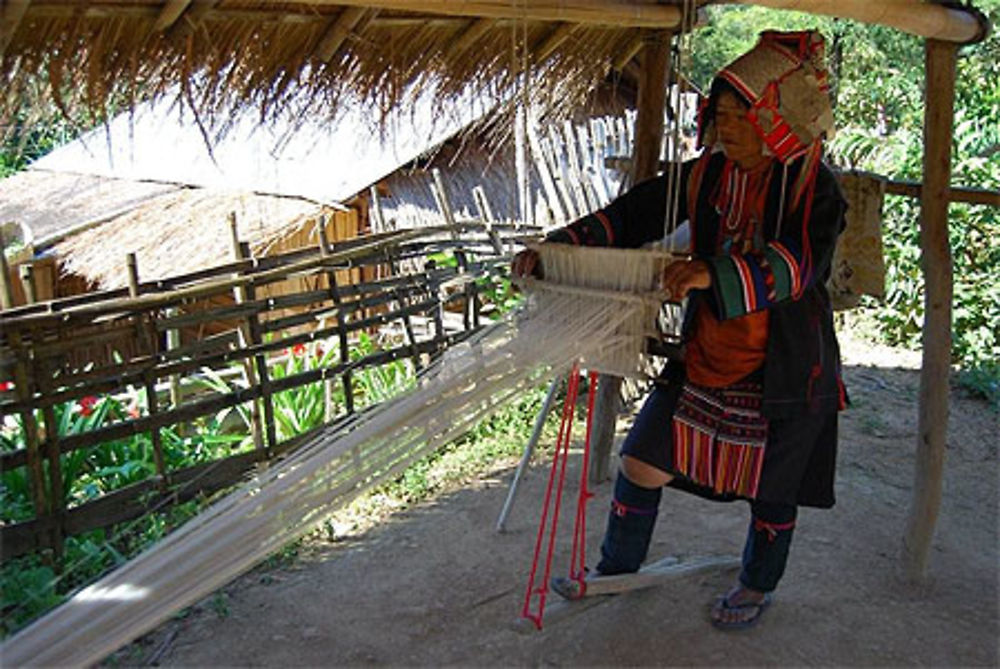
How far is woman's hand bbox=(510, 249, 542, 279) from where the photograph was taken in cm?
223

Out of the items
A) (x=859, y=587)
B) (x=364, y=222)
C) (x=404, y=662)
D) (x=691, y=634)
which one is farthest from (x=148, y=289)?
(x=364, y=222)

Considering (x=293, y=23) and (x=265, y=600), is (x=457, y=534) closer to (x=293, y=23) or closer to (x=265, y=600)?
(x=265, y=600)

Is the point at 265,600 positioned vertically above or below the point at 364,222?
below

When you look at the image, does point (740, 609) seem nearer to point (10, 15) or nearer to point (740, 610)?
point (740, 610)

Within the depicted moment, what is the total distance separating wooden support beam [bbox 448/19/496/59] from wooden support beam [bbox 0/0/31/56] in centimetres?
121

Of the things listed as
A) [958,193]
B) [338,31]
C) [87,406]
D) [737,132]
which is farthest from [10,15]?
[87,406]

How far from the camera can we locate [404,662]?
7.99ft

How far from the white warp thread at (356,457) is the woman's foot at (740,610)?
83cm

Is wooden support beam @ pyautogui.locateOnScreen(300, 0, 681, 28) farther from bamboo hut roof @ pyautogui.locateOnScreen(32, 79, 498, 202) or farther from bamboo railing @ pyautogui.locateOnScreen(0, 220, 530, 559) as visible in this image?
bamboo railing @ pyautogui.locateOnScreen(0, 220, 530, 559)

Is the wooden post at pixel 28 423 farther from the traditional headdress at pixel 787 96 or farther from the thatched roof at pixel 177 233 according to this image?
the thatched roof at pixel 177 233

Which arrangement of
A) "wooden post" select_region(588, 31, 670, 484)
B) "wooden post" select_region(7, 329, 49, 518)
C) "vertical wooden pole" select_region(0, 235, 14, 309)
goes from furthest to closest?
"vertical wooden pole" select_region(0, 235, 14, 309)
"wooden post" select_region(588, 31, 670, 484)
"wooden post" select_region(7, 329, 49, 518)

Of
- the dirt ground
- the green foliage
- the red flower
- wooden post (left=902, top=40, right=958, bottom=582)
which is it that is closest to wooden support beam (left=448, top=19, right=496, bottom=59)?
wooden post (left=902, top=40, right=958, bottom=582)

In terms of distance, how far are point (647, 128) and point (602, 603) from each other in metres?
1.60

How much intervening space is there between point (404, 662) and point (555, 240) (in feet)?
3.82
